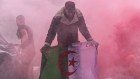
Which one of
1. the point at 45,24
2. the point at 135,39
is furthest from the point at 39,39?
the point at 135,39

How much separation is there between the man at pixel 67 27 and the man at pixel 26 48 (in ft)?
1.79

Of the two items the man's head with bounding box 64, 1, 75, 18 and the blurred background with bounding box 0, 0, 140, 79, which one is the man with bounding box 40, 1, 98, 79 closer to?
the man's head with bounding box 64, 1, 75, 18

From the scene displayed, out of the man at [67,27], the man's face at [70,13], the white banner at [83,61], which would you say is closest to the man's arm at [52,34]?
the man at [67,27]

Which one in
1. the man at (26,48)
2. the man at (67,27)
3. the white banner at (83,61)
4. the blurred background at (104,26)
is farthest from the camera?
the blurred background at (104,26)

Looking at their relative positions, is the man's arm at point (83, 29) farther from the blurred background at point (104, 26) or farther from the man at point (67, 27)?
the blurred background at point (104, 26)

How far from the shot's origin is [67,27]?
35.0ft

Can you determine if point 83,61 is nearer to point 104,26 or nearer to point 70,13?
point 70,13

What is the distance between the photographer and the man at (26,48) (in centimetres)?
1098

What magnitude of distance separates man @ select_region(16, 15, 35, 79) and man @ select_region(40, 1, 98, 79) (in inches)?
21.5

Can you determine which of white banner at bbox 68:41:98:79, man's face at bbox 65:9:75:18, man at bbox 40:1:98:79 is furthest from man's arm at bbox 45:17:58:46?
white banner at bbox 68:41:98:79

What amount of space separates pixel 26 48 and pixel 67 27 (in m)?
1.08

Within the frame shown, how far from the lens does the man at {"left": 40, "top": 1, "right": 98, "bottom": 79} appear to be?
416 inches

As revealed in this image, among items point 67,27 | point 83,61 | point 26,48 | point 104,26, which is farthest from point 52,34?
point 104,26

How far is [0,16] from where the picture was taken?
12.7m
